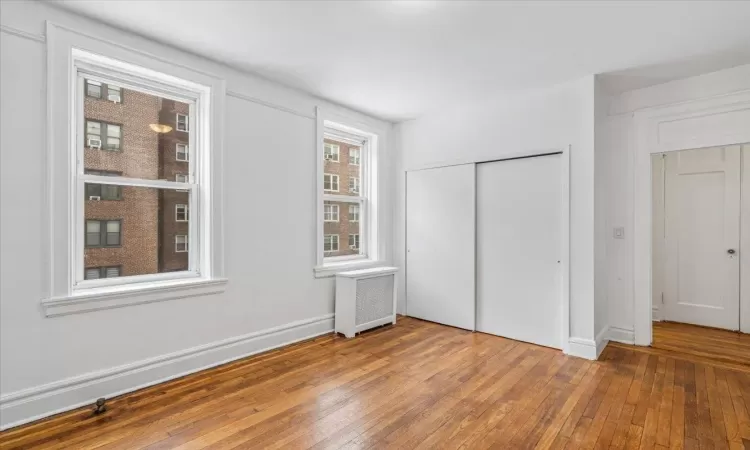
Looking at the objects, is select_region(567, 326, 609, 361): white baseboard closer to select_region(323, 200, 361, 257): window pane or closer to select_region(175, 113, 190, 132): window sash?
select_region(323, 200, 361, 257): window pane

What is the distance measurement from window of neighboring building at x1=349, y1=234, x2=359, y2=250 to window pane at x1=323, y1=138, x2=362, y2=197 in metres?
0.53

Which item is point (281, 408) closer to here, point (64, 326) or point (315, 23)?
point (64, 326)

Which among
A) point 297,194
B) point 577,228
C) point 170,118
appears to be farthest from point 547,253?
point 170,118

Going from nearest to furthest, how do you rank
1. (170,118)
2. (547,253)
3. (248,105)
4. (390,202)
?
(170,118), (248,105), (547,253), (390,202)

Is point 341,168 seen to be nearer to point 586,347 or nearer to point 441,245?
point 441,245

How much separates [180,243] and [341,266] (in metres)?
1.77

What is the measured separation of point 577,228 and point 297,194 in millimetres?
2780

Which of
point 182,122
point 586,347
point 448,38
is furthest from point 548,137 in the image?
point 182,122

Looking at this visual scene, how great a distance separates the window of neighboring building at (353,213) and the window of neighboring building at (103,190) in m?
2.54

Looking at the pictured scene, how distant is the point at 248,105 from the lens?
343 cm

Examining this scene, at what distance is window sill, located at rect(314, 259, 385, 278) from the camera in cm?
411

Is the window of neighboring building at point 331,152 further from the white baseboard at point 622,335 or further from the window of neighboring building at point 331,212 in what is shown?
the white baseboard at point 622,335

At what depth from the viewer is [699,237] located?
455 centimetres

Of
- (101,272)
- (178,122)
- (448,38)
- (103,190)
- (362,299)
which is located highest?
(448,38)
